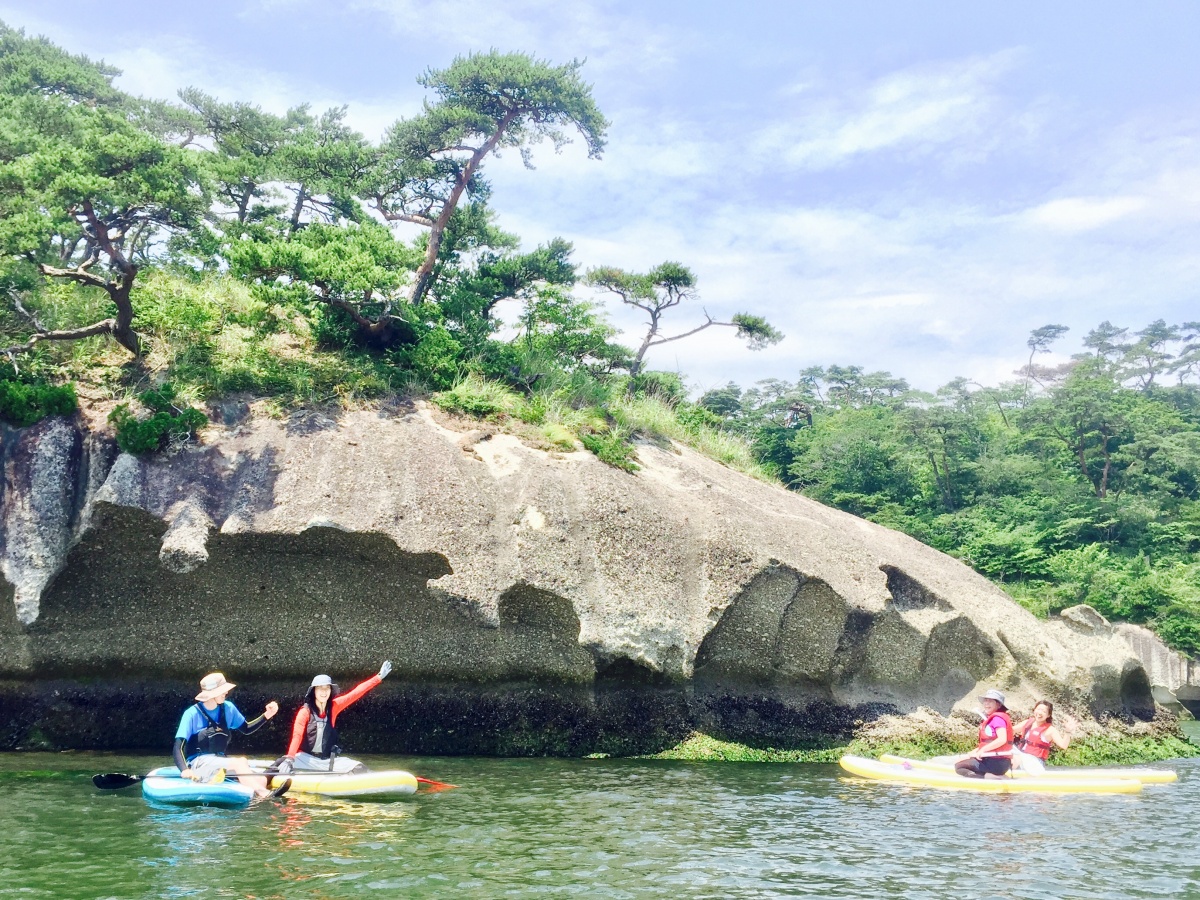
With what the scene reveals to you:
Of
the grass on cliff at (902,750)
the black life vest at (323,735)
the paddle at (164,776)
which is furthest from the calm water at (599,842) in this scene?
the grass on cliff at (902,750)

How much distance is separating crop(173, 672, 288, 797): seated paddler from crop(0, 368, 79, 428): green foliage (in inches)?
248

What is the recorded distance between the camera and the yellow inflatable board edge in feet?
48.3

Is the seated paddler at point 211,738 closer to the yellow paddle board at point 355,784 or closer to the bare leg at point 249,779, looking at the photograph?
the bare leg at point 249,779

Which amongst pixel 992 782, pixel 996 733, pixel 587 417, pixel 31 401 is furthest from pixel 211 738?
pixel 996 733

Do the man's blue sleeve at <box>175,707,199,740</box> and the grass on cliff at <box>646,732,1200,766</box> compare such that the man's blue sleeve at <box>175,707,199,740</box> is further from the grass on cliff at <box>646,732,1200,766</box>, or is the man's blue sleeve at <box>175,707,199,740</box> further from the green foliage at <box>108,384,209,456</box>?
the grass on cliff at <box>646,732,1200,766</box>

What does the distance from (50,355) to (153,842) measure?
11.3 meters

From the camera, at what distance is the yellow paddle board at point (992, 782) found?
1446 cm

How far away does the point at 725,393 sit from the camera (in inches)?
2283

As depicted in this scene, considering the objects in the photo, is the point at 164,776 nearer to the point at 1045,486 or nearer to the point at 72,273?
the point at 72,273

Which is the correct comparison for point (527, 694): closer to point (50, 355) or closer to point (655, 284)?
point (50, 355)

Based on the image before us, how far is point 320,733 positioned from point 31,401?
7.85 metres

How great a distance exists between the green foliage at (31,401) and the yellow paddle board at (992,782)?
14810mm

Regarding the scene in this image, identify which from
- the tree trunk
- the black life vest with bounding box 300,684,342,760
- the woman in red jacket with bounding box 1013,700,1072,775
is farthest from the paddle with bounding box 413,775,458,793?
the tree trunk

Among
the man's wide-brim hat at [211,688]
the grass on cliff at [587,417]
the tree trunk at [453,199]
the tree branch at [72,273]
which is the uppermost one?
the tree trunk at [453,199]
